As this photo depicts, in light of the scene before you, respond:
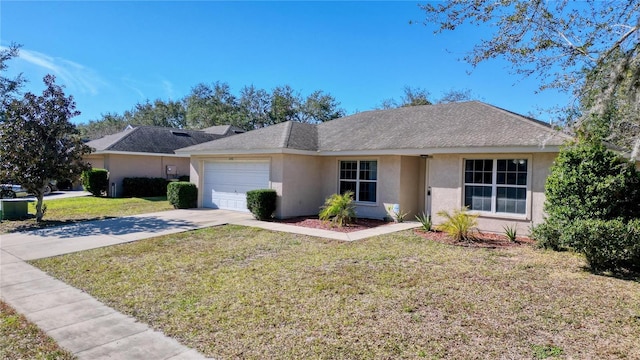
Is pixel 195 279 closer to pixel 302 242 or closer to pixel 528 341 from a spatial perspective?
pixel 302 242

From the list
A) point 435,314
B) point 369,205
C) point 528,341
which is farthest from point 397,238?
point 528,341

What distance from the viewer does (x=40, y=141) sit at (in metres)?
12.9

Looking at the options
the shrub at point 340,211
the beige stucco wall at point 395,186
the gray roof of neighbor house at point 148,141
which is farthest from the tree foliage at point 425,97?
the shrub at point 340,211

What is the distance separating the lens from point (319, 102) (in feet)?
155

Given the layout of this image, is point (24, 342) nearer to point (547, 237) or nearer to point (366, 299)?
point (366, 299)

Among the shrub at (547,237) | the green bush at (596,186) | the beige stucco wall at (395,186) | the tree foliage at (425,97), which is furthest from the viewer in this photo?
the tree foliage at (425,97)

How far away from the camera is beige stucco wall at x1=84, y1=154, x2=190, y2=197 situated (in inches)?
928

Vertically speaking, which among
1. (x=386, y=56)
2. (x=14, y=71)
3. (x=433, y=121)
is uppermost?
(x=386, y=56)

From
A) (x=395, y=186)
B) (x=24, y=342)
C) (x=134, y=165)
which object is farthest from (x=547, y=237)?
(x=134, y=165)

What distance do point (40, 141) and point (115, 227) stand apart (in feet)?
13.6

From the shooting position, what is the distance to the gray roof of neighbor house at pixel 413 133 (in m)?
11.4

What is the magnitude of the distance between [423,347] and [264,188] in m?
11.5

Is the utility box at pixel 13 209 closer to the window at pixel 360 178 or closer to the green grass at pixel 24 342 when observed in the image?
the green grass at pixel 24 342

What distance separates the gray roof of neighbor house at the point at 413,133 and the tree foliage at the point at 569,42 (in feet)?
9.10
